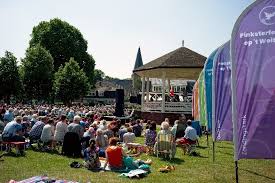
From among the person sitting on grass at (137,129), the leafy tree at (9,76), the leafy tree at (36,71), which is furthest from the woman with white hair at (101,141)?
the leafy tree at (36,71)

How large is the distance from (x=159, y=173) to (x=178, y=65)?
20599mm

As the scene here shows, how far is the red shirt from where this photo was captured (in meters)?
12.4

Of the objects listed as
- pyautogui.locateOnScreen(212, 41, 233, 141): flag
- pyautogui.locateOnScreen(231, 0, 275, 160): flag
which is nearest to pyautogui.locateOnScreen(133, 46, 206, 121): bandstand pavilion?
pyautogui.locateOnScreen(212, 41, 233, 141): flag

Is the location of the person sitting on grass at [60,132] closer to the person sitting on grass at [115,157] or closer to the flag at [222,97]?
the person sitting on grass at [115,157]

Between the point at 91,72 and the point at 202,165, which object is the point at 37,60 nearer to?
the point at 91,72

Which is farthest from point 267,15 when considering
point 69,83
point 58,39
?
point 58,39

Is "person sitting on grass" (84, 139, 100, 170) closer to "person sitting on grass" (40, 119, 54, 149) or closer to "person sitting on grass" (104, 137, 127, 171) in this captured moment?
"person sitting on grass" (104, 137, 127, 171)

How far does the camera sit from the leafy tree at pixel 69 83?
53.2 m

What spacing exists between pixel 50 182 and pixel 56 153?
660 centimetres

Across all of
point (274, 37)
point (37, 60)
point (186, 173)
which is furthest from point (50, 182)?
point (37, 60)

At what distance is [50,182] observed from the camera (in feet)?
30.1

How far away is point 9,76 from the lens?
1941 inches

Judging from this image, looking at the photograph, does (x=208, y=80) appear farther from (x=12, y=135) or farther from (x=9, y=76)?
(x=9, y=76)

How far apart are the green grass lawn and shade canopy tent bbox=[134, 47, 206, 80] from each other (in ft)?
55.3
